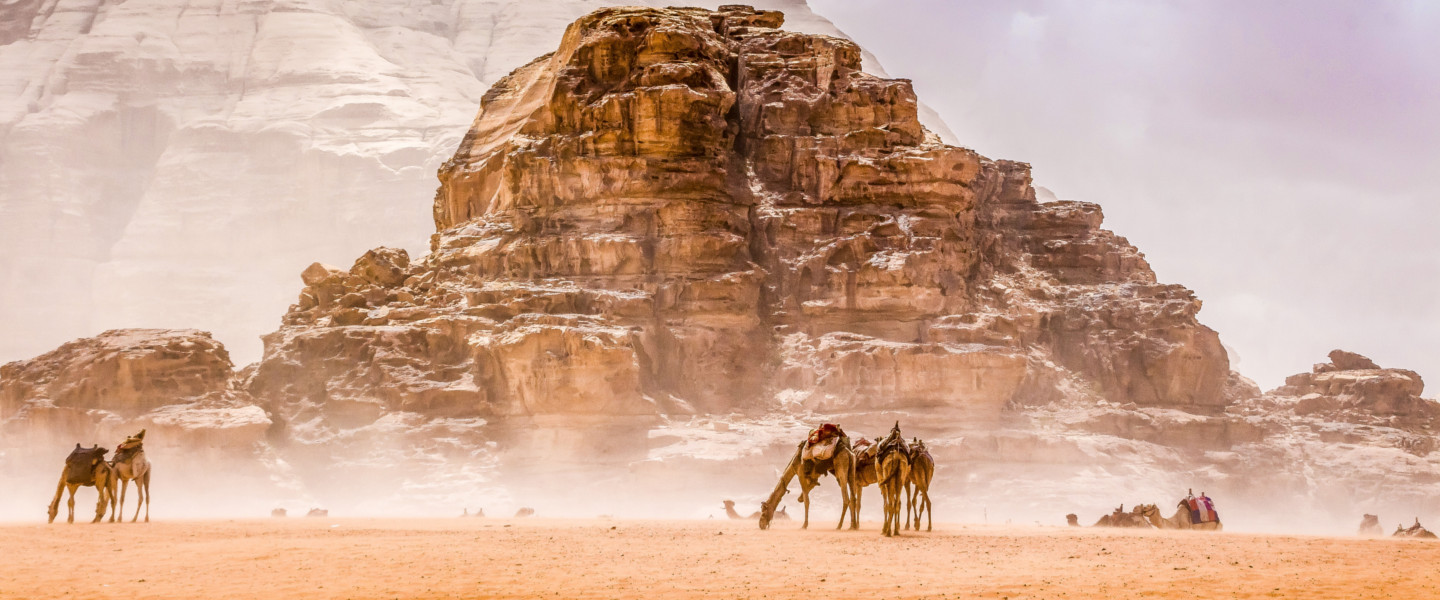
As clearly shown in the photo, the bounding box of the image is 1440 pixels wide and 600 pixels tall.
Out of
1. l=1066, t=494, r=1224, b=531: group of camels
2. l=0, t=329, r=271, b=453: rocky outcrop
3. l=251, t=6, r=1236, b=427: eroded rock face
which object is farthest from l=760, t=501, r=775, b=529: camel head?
l=0, t=329, r=271, b=453: rocky outcrop

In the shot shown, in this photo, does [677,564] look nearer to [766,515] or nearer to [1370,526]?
[766,515]

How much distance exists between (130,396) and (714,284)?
21.1 meters

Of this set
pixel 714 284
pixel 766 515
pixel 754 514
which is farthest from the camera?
pixel 714 284

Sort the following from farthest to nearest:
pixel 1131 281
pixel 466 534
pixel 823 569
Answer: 1. pixel 1131 281
2. pixel 466 534
3. pixel 823 569

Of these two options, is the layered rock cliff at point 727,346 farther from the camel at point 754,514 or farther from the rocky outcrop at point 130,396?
the camel at point 754,514

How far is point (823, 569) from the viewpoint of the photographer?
2041 cm

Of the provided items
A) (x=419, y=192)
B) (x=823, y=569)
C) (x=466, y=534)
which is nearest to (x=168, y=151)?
(x=419, y=192)

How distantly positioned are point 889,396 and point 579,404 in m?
11.4

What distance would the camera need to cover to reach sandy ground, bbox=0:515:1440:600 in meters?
17.9

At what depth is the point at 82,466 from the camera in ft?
95.7

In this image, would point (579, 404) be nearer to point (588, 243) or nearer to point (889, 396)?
point (588, 243)

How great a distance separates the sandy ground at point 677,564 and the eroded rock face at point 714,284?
→ 64.9 feet

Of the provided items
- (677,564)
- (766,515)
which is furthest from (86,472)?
(677,564)

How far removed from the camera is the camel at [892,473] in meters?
27.2
